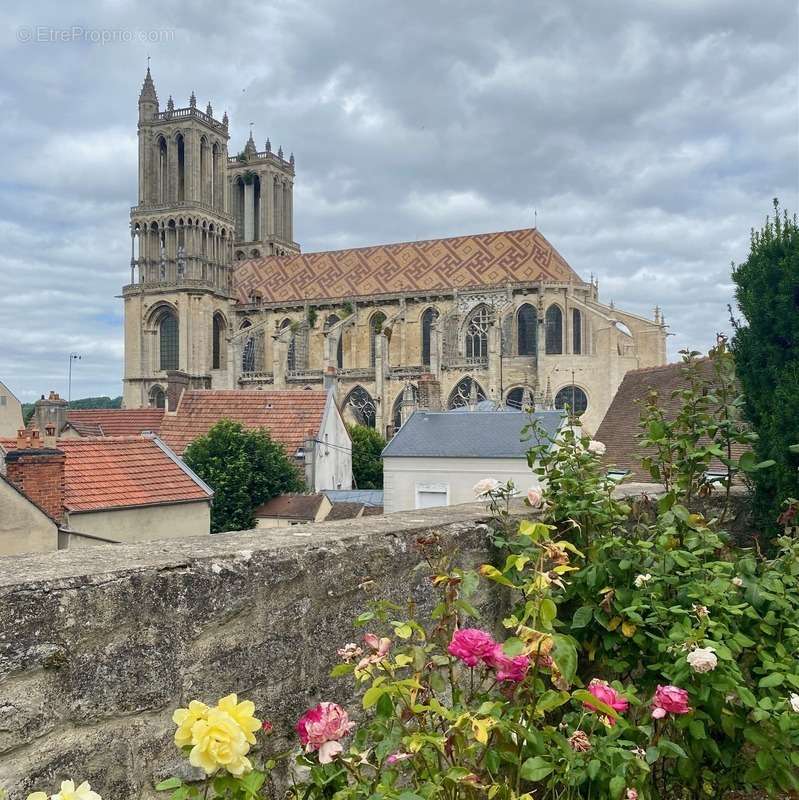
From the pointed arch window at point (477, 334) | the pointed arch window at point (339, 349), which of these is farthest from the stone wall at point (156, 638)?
the pointed arch window at point (339, 349)

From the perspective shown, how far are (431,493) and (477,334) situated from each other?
25.9 meters

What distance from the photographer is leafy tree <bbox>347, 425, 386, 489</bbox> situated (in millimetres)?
30891

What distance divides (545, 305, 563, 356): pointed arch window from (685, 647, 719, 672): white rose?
130 feet

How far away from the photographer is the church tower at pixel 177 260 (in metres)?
48.8

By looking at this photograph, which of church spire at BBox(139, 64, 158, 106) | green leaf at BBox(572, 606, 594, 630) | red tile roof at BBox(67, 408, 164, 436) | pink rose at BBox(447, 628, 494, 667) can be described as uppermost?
church spire at BBox(139, 64, 158, 106)

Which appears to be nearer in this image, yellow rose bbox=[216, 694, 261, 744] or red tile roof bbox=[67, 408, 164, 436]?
yellow rose bbox=[216, 694, 261, 744]

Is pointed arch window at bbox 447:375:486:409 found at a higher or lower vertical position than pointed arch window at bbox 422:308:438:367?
lower

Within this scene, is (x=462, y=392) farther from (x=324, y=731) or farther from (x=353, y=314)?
(x=324, y=731)

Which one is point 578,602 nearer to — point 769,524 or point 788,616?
point 788,616

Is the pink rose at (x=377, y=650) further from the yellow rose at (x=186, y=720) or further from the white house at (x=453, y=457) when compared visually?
the white house at (x=453, y=457)

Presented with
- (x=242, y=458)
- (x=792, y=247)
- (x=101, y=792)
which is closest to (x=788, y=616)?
(x=101, y=792)

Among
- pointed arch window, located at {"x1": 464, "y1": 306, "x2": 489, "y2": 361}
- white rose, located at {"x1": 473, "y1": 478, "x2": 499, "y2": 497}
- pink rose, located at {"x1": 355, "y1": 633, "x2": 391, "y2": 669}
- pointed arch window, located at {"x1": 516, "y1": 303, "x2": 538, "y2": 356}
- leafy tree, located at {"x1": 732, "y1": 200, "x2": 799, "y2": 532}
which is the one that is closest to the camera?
pink rose, located at {"x1": 355, "y1": 633, "x2": 391, "y2": 669}

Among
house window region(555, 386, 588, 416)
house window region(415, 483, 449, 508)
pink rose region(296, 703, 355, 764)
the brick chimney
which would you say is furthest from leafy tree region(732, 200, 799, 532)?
house window region(555, 386, 588, 416)

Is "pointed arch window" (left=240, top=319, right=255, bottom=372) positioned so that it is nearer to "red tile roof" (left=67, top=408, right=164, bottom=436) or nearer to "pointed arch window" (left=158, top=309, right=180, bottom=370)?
"pointed arch window" (left=158, top=309, right=180, bottom=370)
